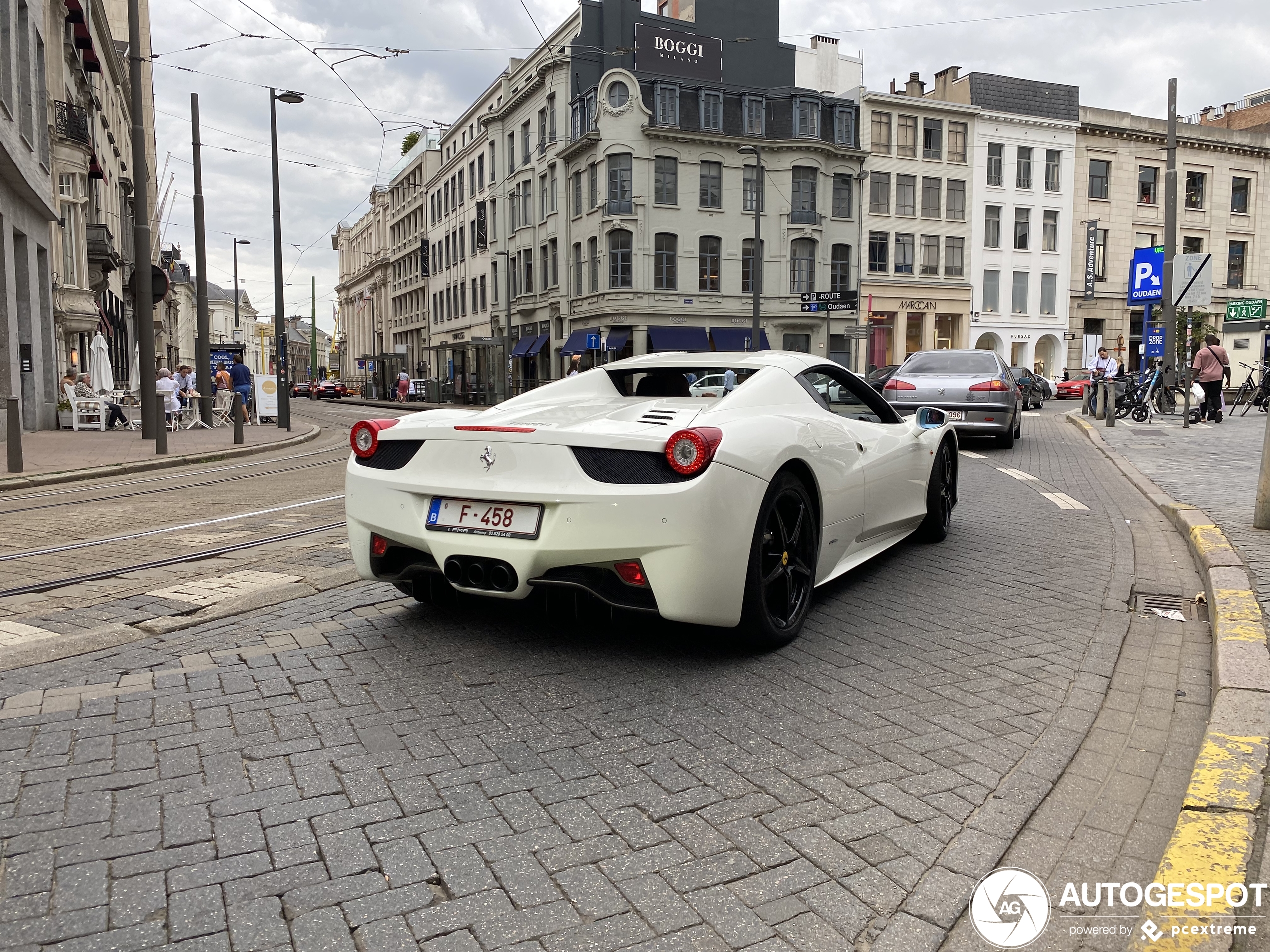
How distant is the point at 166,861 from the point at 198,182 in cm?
2175

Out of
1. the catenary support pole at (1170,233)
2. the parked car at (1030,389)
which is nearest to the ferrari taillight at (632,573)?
the catenary support pole at (1170,233)

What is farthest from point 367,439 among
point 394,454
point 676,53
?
point 676,53

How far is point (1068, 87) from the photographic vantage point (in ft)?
164

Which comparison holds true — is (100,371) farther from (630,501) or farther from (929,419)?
(630,501)

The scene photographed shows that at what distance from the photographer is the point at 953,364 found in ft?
45.4

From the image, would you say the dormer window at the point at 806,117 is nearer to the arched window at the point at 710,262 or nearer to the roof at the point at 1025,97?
the arched window at the point at 710,262

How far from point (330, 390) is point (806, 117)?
42030mm

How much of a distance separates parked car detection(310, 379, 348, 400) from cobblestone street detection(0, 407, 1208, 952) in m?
68.6

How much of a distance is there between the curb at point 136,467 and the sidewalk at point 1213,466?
1216 centimetres

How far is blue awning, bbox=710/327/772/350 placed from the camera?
42281 millimetres

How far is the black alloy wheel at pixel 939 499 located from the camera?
637cm

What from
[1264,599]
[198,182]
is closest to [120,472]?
[198,182]

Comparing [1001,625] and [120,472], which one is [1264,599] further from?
[120,472]

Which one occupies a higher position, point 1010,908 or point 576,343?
point 576,343
